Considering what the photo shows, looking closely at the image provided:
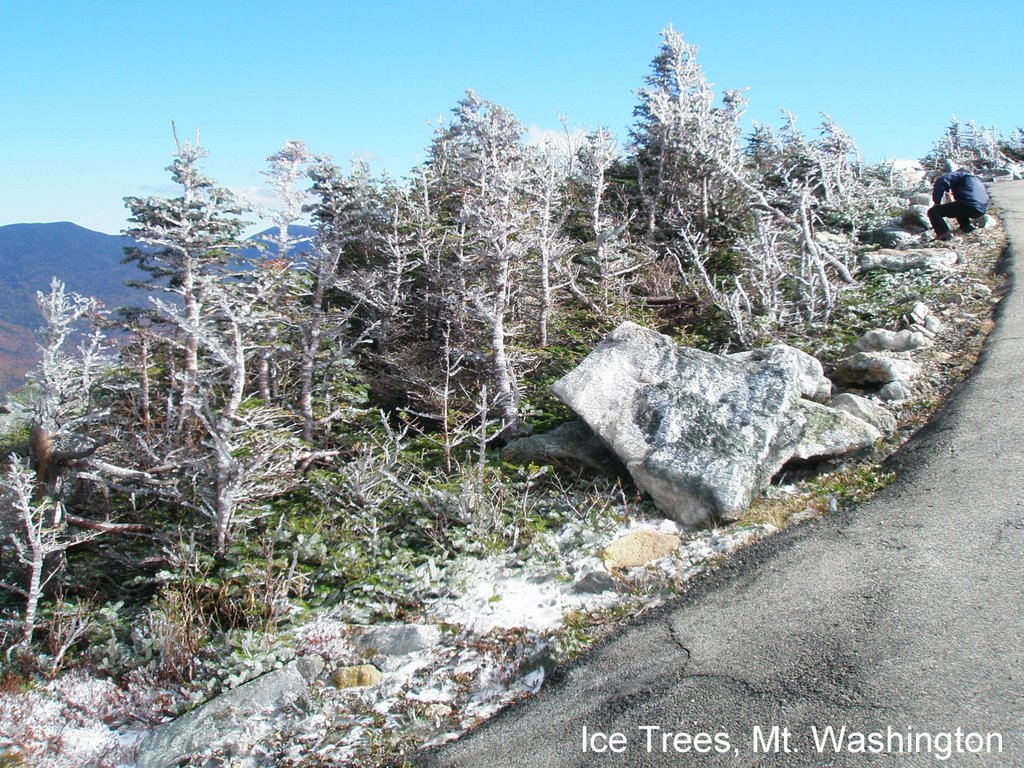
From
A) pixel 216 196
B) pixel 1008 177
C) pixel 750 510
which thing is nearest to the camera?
pixel 750 510

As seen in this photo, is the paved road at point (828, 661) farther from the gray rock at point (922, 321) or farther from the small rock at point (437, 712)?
the gray rock at point (922, 321)

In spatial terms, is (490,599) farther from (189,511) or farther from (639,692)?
(189,511)

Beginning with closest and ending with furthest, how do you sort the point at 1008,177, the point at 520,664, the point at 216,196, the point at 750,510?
1. the point at 520,664
2. the point at 750,510
3. the point at 216,196
4. the point at 1008,177

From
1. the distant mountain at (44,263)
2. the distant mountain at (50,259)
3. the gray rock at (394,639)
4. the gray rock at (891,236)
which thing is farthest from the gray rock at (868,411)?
the distant mountain at (50,259)

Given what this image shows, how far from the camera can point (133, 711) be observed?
4.27 metres

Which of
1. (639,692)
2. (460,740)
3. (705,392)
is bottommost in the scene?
(460,740)

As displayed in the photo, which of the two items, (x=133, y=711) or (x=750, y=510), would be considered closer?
(x=133, y=711)

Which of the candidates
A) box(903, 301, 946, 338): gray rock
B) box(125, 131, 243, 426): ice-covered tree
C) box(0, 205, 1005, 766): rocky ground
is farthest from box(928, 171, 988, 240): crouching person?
box(125, 131, 243, 426): ice-covered tree

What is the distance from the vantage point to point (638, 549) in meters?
5.30

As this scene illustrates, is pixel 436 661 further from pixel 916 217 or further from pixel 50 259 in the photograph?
pixel 50 259

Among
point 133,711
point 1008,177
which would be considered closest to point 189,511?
point 133,711

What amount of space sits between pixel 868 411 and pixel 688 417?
217 cm

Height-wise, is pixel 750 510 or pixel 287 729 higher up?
pixel 750 510

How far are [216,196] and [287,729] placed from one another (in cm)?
546
